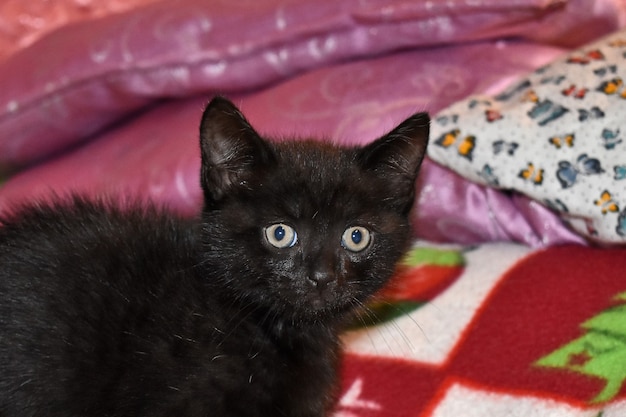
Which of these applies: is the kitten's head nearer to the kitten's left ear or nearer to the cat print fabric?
the kitten's left ear

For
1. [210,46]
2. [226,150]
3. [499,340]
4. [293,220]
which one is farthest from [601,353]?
[210,46]

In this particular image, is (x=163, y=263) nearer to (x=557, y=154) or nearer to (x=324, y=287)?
(x=324, y=287)

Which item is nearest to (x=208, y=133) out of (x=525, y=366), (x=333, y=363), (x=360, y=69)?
(x=333, y=363)

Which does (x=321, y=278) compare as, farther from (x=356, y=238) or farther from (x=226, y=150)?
(x=226, y=150)

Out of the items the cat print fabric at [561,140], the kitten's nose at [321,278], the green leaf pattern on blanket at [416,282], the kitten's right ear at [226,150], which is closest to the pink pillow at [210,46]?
the cat print fabric at [561,140]

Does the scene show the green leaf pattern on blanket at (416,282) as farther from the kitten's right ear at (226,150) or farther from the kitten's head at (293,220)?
the kitten's right ear at (226,150)

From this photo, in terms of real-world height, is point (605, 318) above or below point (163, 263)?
below
